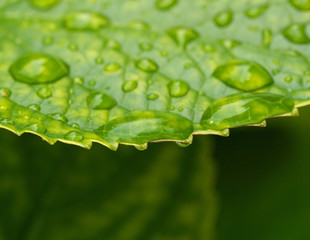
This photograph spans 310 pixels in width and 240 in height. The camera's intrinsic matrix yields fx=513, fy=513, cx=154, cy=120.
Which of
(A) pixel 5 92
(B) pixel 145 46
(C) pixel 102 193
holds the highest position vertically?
(B) pixel 145 46

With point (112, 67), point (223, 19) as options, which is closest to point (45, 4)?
point (112, 67)

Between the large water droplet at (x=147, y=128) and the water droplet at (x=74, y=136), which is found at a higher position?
the large water droplet at (x=147, y=128)

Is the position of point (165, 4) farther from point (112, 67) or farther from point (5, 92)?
point (5, 92)

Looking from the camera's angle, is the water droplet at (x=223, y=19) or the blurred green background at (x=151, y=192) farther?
the blurred green background at (x=151, y=192)

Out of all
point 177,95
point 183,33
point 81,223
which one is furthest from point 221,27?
point 81,223

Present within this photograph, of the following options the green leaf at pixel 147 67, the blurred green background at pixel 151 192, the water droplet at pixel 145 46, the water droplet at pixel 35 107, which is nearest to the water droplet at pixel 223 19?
Answer: the green leaf at pixel 147 67

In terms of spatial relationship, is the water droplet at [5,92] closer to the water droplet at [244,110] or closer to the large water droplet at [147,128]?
the large water droplet at [147,128]

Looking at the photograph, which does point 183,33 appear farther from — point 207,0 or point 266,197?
point 266,197
